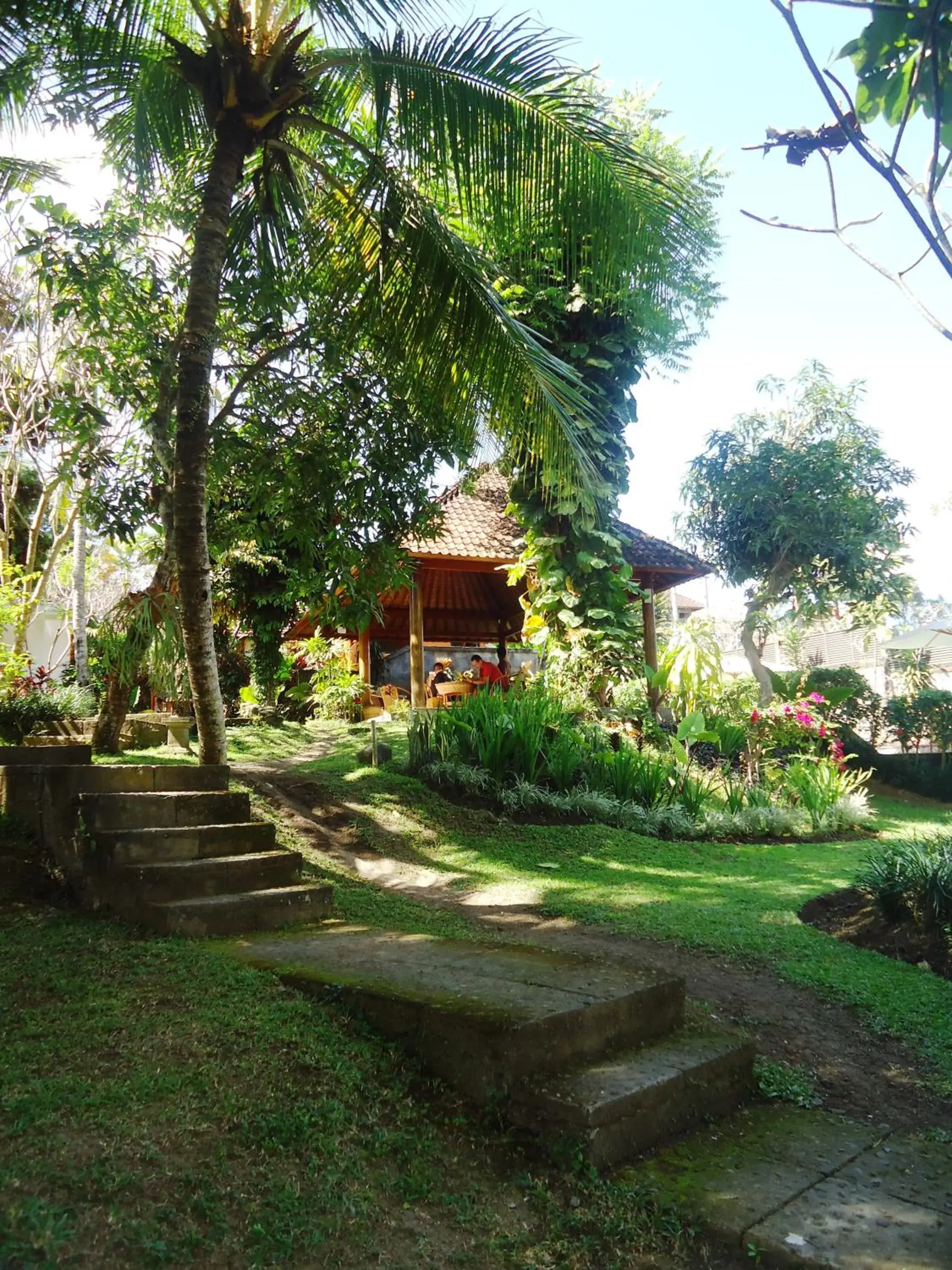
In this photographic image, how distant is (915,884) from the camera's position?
578cm

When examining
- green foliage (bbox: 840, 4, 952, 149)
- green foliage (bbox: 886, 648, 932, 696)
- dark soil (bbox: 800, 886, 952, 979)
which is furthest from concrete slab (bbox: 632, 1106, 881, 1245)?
green foliage (bbox: 886, 648, 932, 696)

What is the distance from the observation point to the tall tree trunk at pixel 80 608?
14672mm

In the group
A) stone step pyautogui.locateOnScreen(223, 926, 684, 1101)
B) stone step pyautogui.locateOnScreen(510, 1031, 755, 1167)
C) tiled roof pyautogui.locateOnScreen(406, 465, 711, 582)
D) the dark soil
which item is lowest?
the dark soil

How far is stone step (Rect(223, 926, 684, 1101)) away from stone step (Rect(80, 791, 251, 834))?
125 centimetres

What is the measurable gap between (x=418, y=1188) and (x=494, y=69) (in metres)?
6.27

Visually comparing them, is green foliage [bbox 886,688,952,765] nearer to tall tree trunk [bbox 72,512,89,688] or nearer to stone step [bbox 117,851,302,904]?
stone step [bbox 117,851,302,904]

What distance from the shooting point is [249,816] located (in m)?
6.12

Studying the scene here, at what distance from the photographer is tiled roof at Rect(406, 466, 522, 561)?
48.6 ft

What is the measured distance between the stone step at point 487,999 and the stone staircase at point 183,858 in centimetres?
41

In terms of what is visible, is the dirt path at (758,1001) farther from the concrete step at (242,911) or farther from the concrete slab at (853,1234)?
the concrete step at (242,911)

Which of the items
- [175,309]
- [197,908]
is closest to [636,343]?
[175,309]

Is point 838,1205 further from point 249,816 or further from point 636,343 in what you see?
point 636,343

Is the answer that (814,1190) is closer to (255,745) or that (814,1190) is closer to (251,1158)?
(251,1158)

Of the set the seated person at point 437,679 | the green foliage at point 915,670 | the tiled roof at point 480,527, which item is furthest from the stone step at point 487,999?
the green foliage at point 915,670
